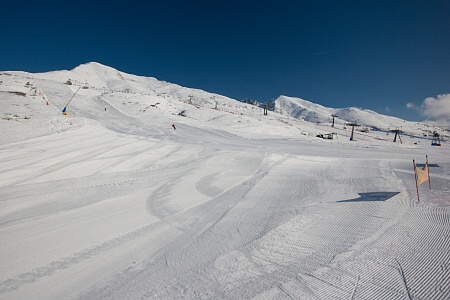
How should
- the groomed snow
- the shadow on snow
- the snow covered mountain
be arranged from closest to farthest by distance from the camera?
the groomed snow
the shadow on snow
the snow covered mountain

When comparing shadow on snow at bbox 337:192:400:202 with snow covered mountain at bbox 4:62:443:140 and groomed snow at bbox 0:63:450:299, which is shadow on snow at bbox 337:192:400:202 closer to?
groomed snow at bbox 0:63:450:299

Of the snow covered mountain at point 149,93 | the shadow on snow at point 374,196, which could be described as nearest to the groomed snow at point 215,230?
the shadow on snow at point 374,196

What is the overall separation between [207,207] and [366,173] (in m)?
6.84

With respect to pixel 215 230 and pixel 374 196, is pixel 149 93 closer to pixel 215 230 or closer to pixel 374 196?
pixel 374 196

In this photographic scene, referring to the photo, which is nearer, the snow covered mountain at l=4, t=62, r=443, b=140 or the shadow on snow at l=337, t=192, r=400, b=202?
the shadow on snow at l=337, t=192, r=400, b=202

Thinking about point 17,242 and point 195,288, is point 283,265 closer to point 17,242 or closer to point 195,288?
point 195,288

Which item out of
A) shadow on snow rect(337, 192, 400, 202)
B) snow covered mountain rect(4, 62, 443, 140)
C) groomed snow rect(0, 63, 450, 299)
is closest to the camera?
groomed snow rect(0, 63, 450, 299)

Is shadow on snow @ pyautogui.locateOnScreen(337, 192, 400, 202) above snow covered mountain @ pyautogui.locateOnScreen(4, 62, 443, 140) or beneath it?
beneath

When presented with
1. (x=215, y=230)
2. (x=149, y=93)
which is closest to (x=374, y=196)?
(x=215, y=230)

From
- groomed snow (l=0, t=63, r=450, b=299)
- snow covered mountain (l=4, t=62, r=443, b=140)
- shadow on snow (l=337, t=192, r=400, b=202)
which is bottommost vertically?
groomed snow (l=0, t=63, r=450, b=299)

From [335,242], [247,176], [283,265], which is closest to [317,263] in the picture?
[283,265]

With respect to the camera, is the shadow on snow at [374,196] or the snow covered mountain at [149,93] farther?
the snow covered mountain at [149,93]

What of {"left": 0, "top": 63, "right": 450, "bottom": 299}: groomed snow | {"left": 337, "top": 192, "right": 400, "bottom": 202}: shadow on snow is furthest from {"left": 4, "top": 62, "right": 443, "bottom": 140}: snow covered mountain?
{"left": 337, "top": 192, "right": 400, "bottom": 202}: shadow on snow

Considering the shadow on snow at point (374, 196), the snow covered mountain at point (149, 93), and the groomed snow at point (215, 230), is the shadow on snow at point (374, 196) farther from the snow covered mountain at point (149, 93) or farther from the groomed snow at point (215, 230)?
the snow covered mountain at point (149, 93)
